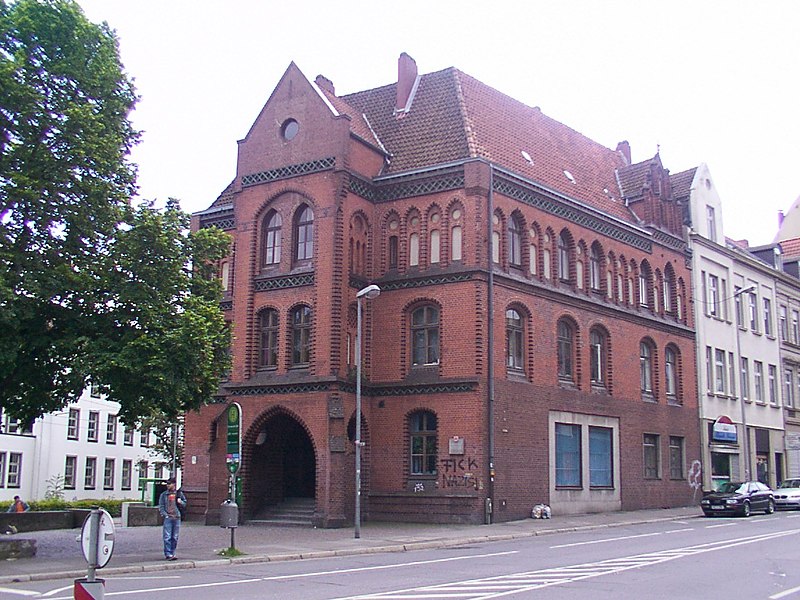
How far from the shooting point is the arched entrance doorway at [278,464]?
33688 mm

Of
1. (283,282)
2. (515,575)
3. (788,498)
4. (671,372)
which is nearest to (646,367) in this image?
(671,372)

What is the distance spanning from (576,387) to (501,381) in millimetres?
5485

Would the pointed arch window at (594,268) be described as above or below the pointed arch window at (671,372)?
above

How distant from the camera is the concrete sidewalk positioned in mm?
19484

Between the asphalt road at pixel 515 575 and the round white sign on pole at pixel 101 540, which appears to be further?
the asphalt road at pixel 515 575

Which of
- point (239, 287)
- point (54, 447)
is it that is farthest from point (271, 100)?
point (54, 447)

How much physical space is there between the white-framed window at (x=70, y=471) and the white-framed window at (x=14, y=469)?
3.99 metres

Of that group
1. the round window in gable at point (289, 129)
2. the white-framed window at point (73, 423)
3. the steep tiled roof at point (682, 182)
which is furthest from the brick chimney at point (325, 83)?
the white-framed window at point (73, 423)

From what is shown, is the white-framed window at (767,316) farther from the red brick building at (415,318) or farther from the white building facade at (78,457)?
the white building facade at (78,457)

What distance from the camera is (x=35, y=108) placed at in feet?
69.4

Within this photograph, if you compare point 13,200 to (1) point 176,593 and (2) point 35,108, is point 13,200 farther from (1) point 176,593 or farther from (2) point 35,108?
(1) point 176,593

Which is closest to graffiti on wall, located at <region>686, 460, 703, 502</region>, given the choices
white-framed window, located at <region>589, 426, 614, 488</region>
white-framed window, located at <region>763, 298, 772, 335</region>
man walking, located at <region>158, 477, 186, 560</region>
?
white-framed window, located at <region>589, 426, 614, 488</region>

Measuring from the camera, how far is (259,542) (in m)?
25.3

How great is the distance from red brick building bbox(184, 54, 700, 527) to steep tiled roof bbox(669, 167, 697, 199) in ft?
32.9
